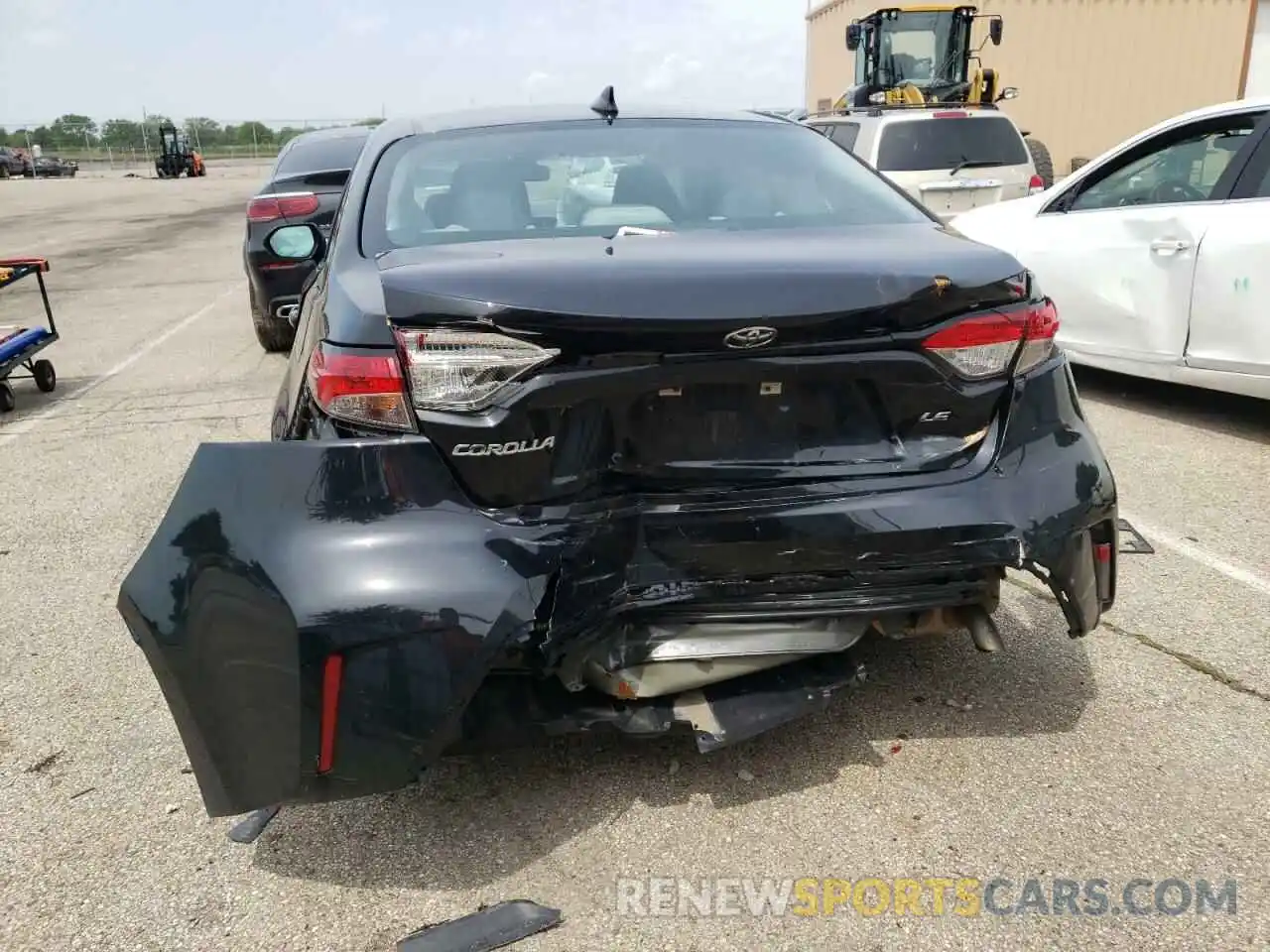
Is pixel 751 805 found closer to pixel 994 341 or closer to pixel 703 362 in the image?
pixel 703 362

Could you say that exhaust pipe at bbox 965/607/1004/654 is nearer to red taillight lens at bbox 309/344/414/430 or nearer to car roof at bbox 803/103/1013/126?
red taillight lens at bbox 309/344/414/430

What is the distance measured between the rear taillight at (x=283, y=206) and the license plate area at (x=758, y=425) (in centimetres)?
554

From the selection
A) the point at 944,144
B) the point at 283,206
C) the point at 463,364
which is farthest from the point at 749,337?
the point at 944,144

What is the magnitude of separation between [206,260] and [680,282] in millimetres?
14204

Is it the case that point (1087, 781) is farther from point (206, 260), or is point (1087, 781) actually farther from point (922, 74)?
point (922, 74)

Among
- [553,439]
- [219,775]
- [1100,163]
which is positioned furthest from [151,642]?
[1100,163]

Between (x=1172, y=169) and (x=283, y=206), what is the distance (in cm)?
545

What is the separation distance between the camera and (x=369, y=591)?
1.94 m

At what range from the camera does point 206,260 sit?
48.1 feet

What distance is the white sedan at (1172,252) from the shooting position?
498 cm

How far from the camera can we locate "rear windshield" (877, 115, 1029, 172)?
9328 mm

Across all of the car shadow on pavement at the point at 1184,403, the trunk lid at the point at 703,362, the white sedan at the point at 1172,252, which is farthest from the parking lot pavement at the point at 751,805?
the car shadow on pavement at the point at 1184,403

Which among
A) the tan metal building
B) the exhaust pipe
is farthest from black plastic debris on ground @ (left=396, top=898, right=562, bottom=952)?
the tan metal building

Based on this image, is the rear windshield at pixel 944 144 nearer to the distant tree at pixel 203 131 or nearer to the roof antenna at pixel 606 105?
the roof antenna at pixel 606 105
